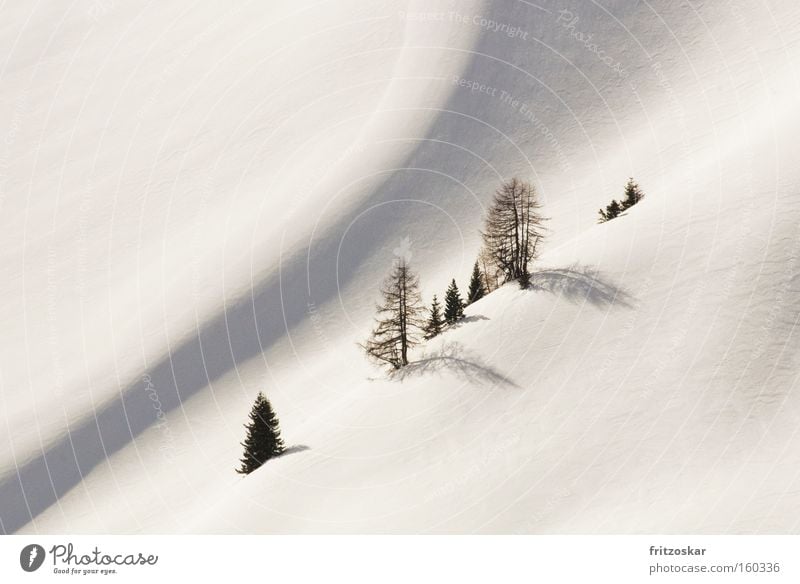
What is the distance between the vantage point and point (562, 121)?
64750 millimetres

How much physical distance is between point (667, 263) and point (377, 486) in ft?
59.1

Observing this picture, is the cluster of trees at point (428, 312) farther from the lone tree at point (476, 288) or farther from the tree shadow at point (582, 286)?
the tree shadow at point (582, 286)

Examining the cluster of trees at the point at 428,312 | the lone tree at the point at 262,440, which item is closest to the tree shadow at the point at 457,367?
the cluster of trees at the point at 428,312

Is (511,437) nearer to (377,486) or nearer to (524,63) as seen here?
(377,486)

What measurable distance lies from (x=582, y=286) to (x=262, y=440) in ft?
58.6

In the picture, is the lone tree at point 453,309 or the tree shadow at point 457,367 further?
the lone tree at point 453,309

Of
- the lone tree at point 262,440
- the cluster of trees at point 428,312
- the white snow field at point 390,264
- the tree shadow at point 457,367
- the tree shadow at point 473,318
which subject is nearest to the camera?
the white snow field at point 390,264

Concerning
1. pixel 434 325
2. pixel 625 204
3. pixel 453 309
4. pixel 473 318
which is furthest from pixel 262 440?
pixel 625 204

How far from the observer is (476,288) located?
45875mm

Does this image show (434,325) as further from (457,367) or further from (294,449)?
(294,449)

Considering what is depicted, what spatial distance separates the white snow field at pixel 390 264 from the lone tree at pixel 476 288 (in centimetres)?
392

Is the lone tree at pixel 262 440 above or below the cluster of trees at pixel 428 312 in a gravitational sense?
below

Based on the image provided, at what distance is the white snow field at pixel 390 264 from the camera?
113 ft

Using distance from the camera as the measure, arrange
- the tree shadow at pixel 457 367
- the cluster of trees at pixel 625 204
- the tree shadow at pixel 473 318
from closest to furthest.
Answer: the tree shadow at pixel 457 367
the tree shadow at pixel 473 318
the cluster of trees at pixel 625 204
